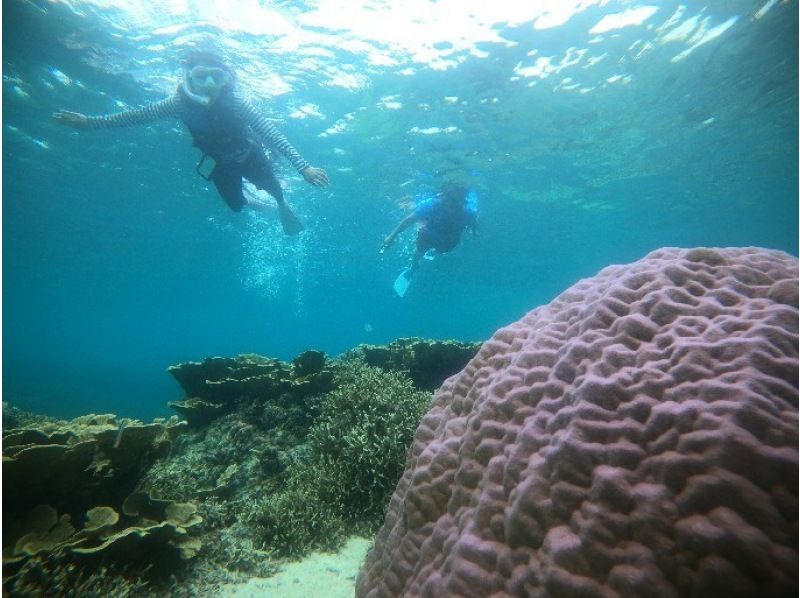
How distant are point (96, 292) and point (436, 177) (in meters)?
63.1

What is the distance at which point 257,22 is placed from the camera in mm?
12109

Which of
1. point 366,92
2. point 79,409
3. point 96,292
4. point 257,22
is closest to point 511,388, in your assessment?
point 257,22

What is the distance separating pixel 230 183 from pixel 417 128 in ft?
33.1

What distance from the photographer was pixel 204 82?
27.3ft

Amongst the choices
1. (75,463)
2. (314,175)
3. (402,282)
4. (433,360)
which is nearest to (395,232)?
(402,282)

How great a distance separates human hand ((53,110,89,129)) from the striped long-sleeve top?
0.11m

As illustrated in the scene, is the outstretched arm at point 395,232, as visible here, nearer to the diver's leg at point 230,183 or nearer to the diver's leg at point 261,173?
the diver's leg at point 261,173

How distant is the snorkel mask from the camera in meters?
8.32

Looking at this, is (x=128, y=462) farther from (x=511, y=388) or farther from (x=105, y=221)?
(x=105, y=221)

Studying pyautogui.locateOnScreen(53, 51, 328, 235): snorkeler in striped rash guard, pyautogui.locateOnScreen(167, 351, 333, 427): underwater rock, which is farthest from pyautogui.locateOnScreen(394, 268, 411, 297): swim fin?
pyautogui.locateOnScreen(167, 351, 333, 427): underwater rock

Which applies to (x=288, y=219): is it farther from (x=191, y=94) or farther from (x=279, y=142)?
(x=279, y=142)

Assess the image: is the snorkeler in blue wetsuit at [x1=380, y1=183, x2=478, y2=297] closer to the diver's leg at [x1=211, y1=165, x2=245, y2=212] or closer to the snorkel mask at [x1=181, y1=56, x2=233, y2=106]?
the diver's leg at [x1=211, y1=165, x2=245, y2=212]

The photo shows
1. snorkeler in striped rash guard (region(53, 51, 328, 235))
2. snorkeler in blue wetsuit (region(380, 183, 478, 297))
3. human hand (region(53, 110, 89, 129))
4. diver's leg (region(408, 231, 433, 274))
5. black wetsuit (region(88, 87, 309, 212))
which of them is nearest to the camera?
human hand (region(53, 110, 89, 129))

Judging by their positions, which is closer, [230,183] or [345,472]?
[345,472]
